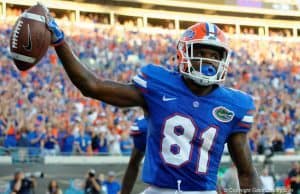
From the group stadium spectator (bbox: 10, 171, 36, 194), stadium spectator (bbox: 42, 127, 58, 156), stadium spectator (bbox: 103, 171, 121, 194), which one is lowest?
stadium spectator (bbox: 103, 171, 121, 194)

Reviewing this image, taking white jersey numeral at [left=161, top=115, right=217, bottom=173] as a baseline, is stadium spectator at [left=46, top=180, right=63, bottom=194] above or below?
below

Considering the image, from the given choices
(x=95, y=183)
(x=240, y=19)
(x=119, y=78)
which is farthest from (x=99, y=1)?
(x=95, y=183)

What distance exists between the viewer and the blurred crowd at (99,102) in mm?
10359

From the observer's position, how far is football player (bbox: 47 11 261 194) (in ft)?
10.1

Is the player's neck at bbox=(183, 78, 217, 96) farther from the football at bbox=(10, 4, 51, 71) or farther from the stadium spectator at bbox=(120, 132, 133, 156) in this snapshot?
the stadium spectator at bbox=(120, 132, 133, 156)

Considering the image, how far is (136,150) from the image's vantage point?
13.2 feet

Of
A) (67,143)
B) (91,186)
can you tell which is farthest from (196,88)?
(67,143)

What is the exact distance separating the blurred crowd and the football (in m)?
1.53

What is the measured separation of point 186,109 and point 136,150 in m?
0.99

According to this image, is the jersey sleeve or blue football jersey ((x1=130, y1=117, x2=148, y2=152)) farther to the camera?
blue football jersey ((x1=130, y1=117, x2=148, y2=152))

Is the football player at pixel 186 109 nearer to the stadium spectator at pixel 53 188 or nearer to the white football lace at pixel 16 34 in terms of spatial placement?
the white football lace at pixel 16 34

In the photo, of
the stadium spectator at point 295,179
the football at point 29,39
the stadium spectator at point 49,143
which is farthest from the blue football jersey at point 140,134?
the stadium spectator at point 295,179

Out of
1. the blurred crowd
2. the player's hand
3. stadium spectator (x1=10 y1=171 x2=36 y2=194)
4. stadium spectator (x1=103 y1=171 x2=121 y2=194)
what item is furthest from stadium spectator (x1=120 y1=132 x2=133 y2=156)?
the player's hand

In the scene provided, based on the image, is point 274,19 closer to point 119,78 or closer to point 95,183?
point 119,78
